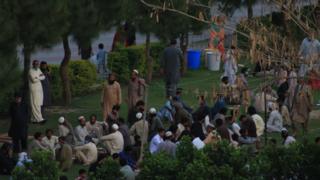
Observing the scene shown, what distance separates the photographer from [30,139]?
22.2m

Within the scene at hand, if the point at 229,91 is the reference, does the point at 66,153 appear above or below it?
below

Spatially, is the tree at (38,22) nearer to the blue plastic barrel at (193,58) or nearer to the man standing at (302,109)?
the man standing at (302,109)

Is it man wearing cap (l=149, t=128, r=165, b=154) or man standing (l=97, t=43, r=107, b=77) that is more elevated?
man standing (l=97, t=43, r=107, b=77)

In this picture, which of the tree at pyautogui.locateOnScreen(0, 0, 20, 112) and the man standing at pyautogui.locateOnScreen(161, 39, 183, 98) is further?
the man standing at pyautogui.locateOnScreen(161, 39, 183, 98)

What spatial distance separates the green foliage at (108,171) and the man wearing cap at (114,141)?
5.27 m

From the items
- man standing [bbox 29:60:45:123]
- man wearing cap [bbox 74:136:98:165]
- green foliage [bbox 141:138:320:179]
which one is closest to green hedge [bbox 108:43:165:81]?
man standing [bbox 29:60:45:123]

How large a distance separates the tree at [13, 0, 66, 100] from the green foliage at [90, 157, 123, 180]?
493 cm

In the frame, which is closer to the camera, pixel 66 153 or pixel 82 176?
pixel 82 176

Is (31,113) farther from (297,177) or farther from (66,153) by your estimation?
(297,177)

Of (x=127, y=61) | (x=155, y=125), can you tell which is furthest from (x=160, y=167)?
(x=127, y=61)

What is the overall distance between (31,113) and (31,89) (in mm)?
555

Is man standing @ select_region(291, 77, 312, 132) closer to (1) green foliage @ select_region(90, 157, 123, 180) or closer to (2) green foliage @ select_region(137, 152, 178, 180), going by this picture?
(2) green foliage @ select_region(137, 152, 178, 180)

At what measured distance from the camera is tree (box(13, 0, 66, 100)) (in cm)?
2016

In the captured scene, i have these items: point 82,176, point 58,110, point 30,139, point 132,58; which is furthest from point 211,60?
point 82,176
